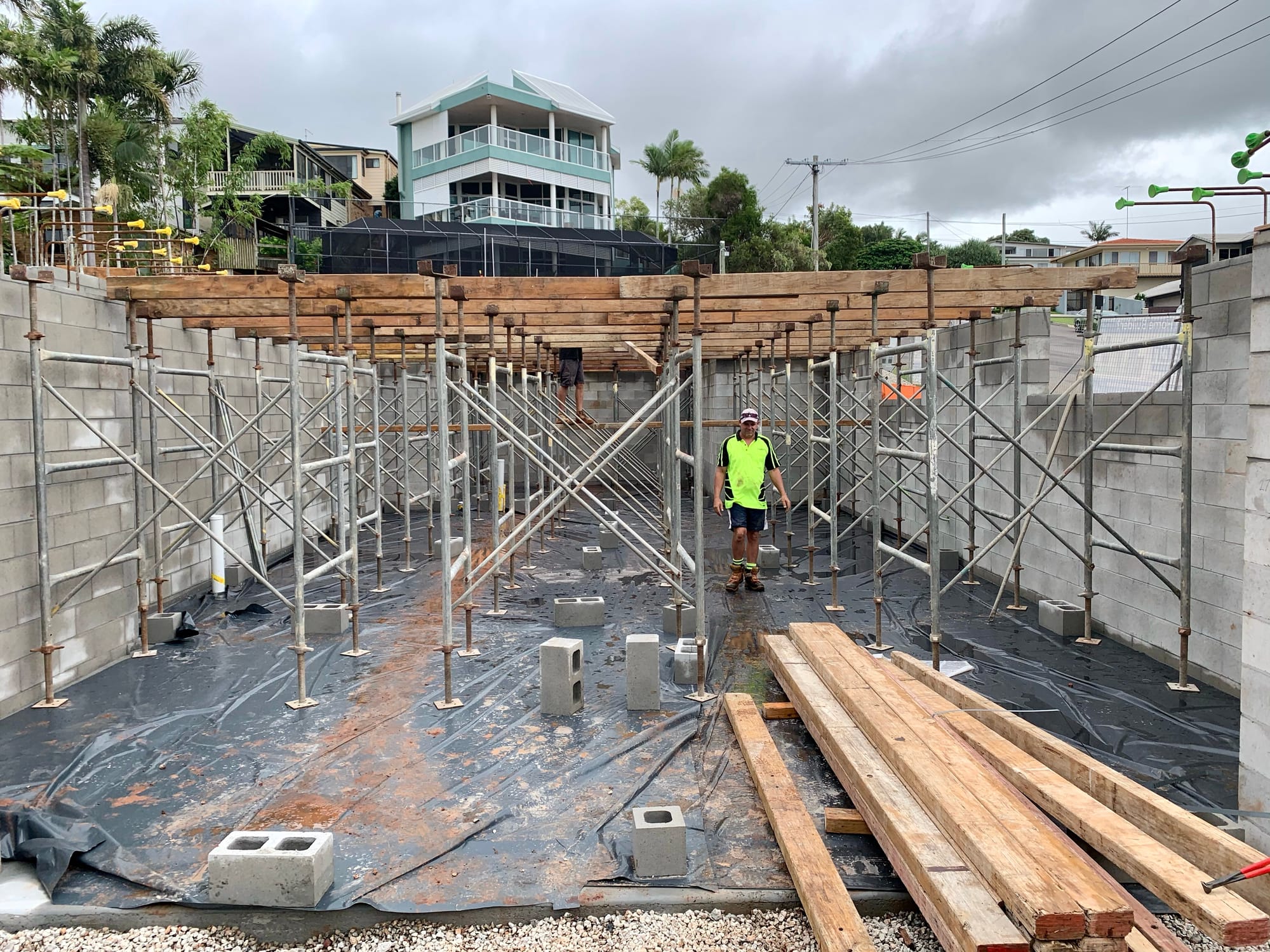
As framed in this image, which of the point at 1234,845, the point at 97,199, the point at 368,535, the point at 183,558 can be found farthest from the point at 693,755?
the point at 97,199

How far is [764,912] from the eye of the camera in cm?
345

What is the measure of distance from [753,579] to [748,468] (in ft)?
4.24

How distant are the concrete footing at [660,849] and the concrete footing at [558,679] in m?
1.98

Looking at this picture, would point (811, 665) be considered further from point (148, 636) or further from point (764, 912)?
point (148, 636)

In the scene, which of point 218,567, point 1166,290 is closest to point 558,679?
point 218,567

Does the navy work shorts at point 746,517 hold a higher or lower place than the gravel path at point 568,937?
higher

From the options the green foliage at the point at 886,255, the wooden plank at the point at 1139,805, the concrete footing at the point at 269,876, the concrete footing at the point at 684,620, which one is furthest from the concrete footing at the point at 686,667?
the green foliage at the point at 886,255

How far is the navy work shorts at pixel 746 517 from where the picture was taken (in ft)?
28.8

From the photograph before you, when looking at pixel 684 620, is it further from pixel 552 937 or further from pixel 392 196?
pixel 392 196

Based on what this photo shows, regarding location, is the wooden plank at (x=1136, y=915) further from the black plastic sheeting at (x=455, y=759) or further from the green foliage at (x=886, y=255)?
the green foliage at (x=886, y=255)

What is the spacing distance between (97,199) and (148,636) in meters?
18.0

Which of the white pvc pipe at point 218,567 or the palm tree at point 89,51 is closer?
the white pvc pipe at point 218,567

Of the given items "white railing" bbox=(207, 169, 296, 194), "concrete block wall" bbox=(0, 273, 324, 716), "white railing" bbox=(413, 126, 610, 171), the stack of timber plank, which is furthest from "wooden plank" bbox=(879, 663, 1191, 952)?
"white railing" bbox=(207, 169, 296, 194)

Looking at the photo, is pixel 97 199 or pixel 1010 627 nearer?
pixel 1010 627
